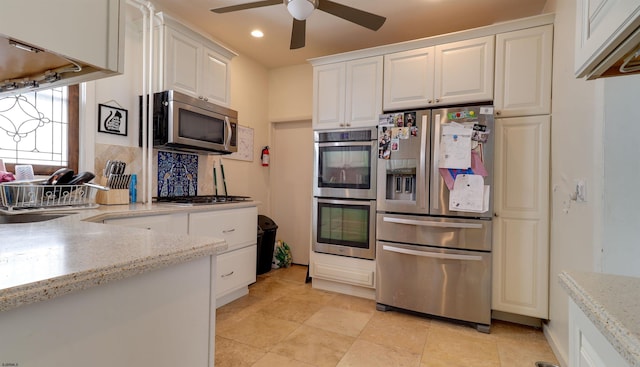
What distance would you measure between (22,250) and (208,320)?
464 millimetres

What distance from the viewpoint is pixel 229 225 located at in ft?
8.44

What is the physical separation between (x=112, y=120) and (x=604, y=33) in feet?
9.42

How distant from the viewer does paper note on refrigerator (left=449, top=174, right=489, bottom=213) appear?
7.49ft

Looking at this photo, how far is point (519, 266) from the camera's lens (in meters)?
2.31

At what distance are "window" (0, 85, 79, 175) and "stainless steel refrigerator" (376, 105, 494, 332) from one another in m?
2.44

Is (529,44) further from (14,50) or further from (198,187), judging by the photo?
(198,187)

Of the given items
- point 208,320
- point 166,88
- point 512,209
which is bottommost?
point 208,320

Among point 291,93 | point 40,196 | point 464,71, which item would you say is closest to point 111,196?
point 40,196

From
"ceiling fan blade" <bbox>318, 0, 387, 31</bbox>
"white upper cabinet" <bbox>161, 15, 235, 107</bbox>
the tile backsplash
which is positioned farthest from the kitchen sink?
"ceiling fan blade" <bbox>318, 0, 387, 31</bbox>

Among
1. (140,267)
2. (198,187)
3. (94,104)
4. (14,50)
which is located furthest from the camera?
(198,187)

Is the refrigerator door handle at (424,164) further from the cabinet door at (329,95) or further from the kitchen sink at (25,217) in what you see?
the kitchen sink at (25,217)

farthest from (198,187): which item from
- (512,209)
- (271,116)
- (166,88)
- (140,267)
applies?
(512,209)

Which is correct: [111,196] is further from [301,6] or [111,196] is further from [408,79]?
[408,79]

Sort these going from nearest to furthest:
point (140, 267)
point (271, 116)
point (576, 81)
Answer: point (140, 267) → point (576, 81) → point (271, 116)
